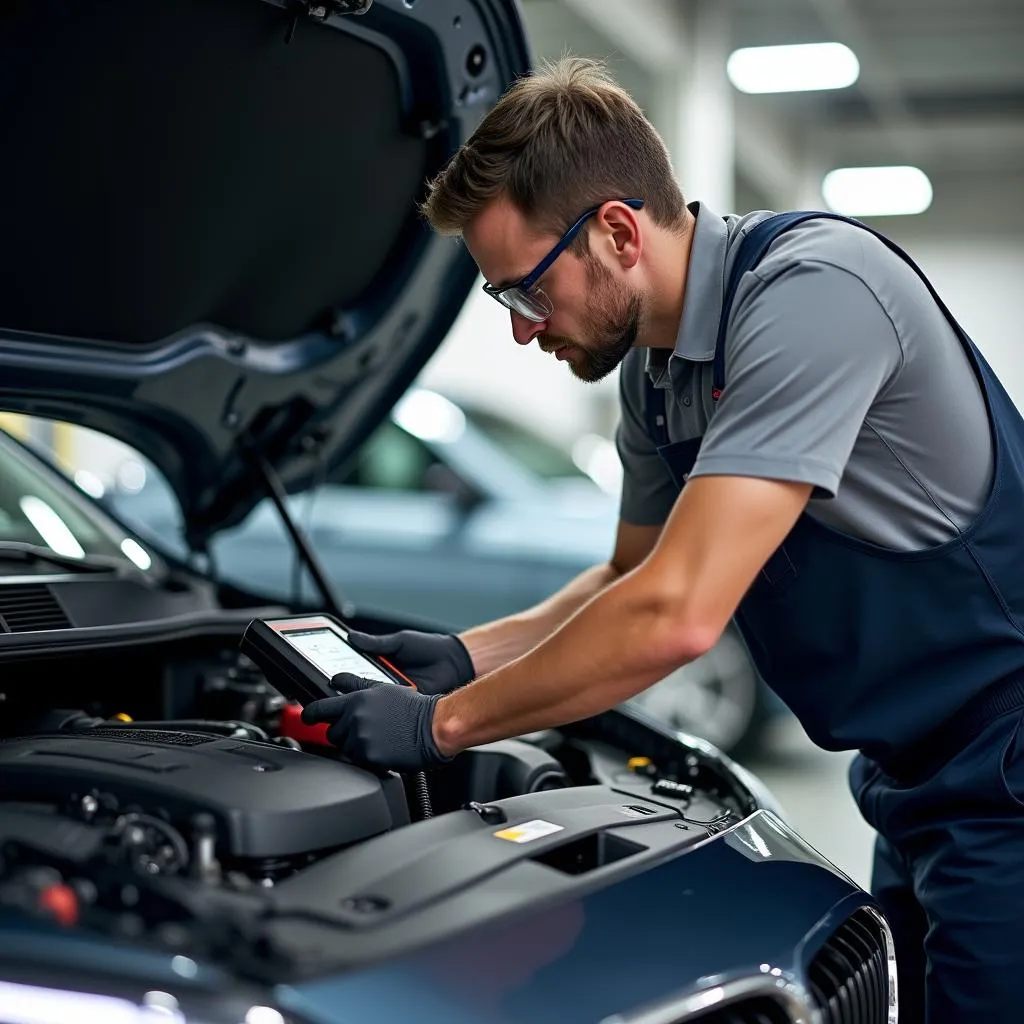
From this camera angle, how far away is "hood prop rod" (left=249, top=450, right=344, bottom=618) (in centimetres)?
228

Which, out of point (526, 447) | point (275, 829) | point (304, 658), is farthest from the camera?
point (526, 447)

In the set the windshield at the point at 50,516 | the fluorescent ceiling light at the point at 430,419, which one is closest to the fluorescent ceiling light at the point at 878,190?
the fluorescent ceiling light at the point at 430,419

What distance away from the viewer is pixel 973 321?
46.5 ft

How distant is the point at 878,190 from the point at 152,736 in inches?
505

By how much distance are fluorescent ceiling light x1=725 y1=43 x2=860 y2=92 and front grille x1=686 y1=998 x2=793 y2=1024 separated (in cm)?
816

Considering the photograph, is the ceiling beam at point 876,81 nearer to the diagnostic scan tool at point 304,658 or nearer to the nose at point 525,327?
the nose at point 525,327

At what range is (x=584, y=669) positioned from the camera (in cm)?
139

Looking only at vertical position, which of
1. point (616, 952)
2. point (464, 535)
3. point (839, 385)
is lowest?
point (464, 535)

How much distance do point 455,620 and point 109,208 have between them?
297 cm

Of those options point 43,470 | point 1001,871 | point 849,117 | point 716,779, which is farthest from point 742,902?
point 849,117

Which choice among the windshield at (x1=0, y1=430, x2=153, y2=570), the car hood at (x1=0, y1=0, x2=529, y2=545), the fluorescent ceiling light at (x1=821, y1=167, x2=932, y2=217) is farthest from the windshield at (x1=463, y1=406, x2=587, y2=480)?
the fluorescent ceiling light at (x1=821, y1=167, x2=932, y2=217)

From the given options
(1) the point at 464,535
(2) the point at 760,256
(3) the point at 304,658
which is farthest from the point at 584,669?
(1) the point at 464,535

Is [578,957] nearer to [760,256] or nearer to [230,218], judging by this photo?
[760,256]

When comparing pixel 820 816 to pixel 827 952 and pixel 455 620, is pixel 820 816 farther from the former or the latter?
pixel 827 952
